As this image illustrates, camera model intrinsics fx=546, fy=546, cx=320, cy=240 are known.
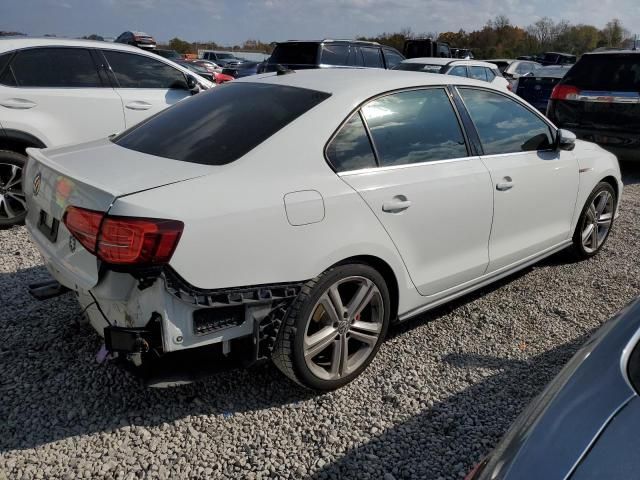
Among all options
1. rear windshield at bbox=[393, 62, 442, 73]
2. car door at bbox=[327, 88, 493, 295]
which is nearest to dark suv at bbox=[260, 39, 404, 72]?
rear windshield at bbox=[393, 62, 442, 73]

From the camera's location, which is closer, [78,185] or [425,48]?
[78,185]

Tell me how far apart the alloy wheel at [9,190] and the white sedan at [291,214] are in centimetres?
236

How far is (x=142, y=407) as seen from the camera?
271 cm

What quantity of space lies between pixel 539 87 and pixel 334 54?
5.05m

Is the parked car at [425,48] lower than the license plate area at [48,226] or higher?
higher

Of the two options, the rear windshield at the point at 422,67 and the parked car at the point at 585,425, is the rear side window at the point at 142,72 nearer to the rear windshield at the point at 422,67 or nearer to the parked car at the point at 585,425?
the parked car at the point at 585,425

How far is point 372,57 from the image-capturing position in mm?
12016

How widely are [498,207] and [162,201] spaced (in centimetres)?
216

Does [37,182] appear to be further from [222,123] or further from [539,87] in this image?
[539,87]

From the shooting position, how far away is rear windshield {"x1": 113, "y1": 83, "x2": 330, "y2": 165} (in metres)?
2.61

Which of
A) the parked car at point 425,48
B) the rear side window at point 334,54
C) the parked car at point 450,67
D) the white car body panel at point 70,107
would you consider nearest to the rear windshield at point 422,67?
the parked car at point 450,67

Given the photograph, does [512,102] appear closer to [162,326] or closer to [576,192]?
[576,192]

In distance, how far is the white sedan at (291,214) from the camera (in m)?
2.23

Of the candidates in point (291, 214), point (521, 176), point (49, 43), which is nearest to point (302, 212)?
point (291, 214)
